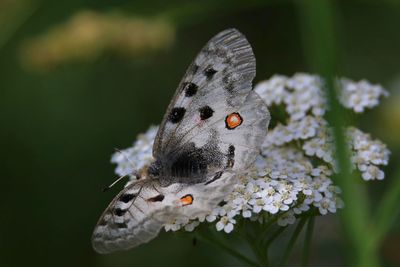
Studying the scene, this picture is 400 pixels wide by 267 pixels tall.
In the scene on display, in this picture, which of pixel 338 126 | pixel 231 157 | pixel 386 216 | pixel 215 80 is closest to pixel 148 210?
pixel 231 157

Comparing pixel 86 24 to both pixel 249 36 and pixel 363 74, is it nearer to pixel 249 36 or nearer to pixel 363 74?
pixel 249 36

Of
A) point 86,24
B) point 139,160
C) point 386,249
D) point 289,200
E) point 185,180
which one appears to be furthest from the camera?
point 86,24

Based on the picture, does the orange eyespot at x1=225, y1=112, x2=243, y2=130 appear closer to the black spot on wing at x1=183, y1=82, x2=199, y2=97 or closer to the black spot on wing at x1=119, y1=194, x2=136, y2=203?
the black spot on wing at x1=183, y1=82, x2=199, y2=97

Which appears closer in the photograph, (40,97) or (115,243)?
(115,243)

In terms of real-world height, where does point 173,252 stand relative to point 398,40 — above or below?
below

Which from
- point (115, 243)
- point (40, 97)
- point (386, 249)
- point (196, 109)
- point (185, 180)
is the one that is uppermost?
point (40, 97)

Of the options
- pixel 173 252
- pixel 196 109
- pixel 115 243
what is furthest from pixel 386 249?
pixel 115 243

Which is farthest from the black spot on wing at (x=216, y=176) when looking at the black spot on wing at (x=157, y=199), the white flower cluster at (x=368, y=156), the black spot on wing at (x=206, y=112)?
the white flower cluster at (x=368, y=156)
